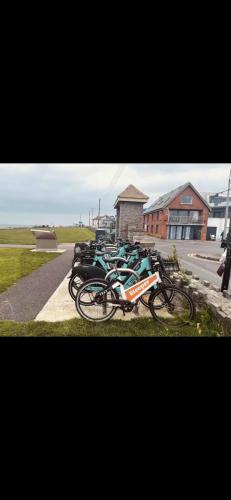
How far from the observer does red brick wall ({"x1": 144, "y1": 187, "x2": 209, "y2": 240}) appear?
9034 mm

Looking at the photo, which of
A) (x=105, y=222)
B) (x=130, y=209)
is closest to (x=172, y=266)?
(x=130, y=209)

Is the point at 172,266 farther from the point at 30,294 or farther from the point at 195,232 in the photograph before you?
the point at 195,232

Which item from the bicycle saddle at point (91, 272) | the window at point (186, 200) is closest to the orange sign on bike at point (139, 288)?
the bicycle saddle at point (91, 272)

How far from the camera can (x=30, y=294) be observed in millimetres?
3762

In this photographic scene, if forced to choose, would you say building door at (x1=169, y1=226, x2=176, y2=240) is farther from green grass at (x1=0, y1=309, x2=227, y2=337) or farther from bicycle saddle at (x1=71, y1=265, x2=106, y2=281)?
green grass at (x1=0, y1=309, x2=227, y2=337)

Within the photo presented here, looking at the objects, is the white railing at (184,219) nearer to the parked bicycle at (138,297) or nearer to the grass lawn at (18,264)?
the grass lawn at (18,264)

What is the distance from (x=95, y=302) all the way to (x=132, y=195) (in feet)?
16.3

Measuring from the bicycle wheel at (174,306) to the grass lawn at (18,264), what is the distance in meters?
2.72

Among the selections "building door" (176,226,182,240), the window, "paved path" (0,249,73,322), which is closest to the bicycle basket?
"paved path" (0,249,73,322)

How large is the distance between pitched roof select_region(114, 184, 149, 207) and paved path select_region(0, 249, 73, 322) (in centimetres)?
287

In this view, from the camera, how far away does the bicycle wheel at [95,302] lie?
2.79 metres
